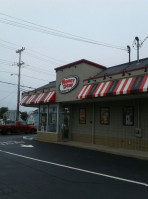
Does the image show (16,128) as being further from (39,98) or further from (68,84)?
(68,84)

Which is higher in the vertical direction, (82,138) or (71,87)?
(71,87)

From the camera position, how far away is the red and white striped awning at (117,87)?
10.5 m

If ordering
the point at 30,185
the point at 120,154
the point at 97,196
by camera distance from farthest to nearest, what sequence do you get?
1. the point at 120,154
2. the point at 30,185
3. the point at 97,196

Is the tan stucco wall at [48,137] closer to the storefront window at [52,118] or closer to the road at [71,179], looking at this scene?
the storefront window at [52,118]

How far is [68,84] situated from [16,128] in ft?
44.0

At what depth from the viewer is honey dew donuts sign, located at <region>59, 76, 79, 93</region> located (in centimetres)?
1530

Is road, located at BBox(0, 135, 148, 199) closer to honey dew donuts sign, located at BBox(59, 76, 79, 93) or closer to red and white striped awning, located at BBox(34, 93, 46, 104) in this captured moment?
honey dew donuts sign, located at BBox(59, 76, 79, 93)

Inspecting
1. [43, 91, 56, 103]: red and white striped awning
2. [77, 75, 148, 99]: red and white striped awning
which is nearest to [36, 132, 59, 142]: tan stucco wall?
[43, 91, 56, 103]: red and white striped awning

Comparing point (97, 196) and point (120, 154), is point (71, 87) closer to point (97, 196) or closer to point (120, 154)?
point (120, 154)

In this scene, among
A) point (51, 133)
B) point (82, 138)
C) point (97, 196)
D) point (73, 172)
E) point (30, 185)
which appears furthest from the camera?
point (51, 133)

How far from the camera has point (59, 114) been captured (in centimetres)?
1694

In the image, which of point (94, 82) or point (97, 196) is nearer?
point (97, 196)

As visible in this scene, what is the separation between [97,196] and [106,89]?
773 cm

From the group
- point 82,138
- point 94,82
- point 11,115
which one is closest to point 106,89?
point 94,82
